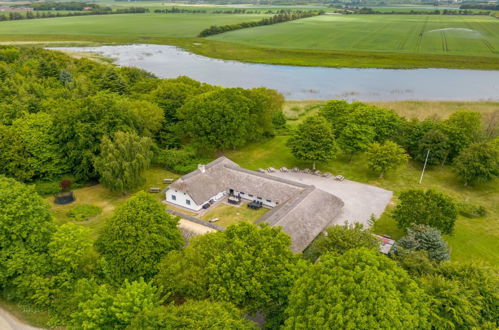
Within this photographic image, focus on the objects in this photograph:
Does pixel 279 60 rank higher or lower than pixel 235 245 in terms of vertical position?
higher

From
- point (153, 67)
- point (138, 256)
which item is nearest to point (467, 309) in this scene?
point (138, 256)

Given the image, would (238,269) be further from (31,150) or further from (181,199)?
(31,150)

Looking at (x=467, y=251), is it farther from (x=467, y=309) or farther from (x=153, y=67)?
(x=153, y=67)

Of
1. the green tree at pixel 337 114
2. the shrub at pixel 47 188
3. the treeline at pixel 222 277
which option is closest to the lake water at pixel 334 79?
the green tree at pixel 337 114

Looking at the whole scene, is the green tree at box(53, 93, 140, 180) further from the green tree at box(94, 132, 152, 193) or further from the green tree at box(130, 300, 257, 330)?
the green tree at box(130, 300, 257, 330)

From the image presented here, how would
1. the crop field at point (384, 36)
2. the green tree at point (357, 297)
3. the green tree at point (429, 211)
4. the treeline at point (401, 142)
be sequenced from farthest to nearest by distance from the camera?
the crop field at point (384, 36)
the treeline at point (401, 142)
the green tree at point (429, 211)
the green tree at point (357, 297)

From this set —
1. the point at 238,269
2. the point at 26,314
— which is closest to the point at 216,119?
the point at 238,269

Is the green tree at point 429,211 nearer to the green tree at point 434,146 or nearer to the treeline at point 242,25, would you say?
the green tree at point 434,146
